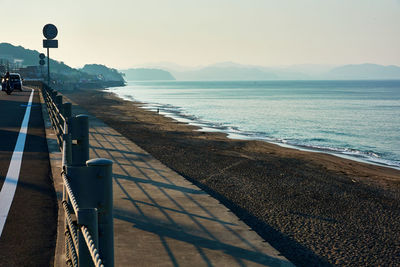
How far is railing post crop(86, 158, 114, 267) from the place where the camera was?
8.92 feet

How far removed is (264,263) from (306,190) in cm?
722

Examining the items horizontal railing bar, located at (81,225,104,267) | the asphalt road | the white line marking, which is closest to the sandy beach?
the asphalt road

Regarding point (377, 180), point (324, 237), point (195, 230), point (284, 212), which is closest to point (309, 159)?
point (377, 180)

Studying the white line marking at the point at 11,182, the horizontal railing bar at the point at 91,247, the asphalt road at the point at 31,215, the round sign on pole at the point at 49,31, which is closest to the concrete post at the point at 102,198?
the horizontal railing bar at the point at 91,247

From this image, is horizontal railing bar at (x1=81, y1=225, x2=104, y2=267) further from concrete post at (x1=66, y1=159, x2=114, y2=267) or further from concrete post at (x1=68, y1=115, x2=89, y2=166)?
concrete post at (x1=68, y1=115, x2=89, y2=166)

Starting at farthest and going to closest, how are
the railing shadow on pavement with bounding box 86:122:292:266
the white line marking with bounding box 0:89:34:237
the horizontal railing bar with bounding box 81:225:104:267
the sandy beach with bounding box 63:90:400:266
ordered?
1. the sandy beach with bounding box 63:90:400:266
2. the white line marking with bounding box 0:89:34:237
3. the railing shadow on pavement with bounding box 86:122:292:266
4. the horizontal railing bar with bounding box 81:225:104:267

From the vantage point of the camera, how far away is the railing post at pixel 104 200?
107 inches

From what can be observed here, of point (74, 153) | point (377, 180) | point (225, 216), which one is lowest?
point (377, 180)

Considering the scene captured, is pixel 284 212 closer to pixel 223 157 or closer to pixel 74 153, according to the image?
pixel 74 153

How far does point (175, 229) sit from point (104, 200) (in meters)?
3.96

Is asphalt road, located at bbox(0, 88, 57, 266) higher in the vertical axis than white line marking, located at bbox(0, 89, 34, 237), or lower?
lower

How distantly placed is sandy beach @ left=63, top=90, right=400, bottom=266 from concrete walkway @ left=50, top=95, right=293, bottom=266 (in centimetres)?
109

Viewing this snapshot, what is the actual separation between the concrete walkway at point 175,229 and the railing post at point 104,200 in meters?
2.65

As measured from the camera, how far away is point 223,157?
18375mm
